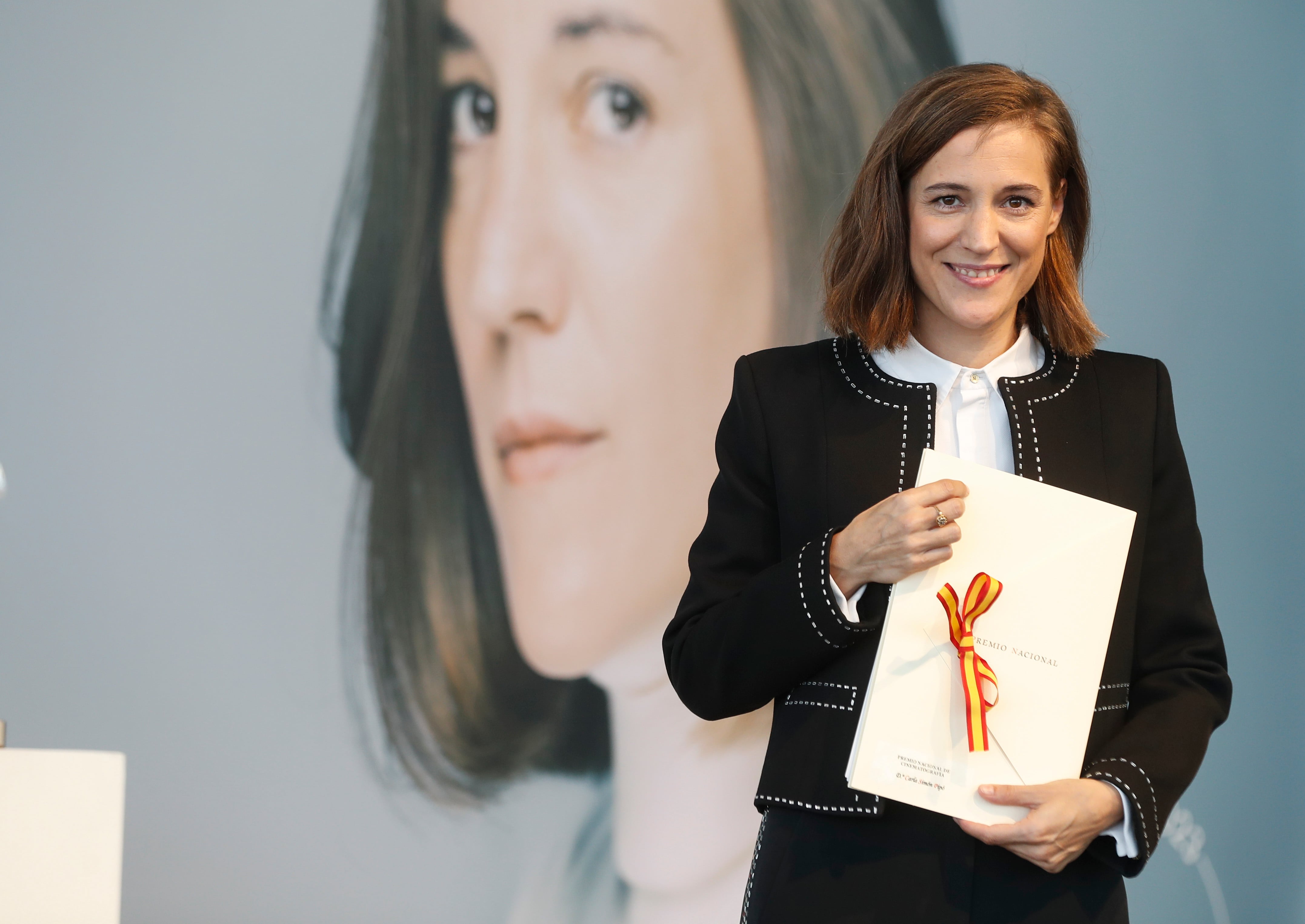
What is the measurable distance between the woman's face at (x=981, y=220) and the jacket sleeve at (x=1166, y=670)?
0.24 metres

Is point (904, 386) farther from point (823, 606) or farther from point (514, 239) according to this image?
point (514, 239)

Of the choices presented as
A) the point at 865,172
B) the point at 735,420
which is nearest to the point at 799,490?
the point at 735,420

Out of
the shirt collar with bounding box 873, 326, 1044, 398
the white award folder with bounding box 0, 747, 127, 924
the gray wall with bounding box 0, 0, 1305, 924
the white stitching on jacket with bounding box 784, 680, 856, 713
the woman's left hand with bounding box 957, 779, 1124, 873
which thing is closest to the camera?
the white award folder with bounding box 0, 747, 127, 924

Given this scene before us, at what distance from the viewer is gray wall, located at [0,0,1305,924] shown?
237cm

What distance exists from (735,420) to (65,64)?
73.5 inches

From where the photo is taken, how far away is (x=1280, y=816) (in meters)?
2.52

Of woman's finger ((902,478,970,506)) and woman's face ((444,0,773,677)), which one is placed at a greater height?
woman's face ((444,0,773,677))

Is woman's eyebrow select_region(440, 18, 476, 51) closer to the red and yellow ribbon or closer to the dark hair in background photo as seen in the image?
the dark hair in background photo

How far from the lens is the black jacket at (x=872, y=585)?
1222 millimetres

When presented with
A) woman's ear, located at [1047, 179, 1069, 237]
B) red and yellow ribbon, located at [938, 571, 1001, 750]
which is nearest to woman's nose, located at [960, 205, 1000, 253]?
woman's ear, located at [1047, 179, 1069, 237]

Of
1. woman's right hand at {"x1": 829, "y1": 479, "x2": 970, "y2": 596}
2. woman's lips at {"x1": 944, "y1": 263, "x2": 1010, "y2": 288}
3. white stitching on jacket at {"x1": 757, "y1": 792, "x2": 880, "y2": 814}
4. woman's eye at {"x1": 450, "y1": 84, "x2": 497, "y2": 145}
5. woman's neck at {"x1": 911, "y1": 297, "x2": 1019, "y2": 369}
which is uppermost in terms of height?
woman's eye at {"x1": 450, "y1": 84, "x2": 497, "y2": 145}

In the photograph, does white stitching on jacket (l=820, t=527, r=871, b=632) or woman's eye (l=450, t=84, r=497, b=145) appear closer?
white stitching on jacket (l=820, t=527, r=871, b=632)

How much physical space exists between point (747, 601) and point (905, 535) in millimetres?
196

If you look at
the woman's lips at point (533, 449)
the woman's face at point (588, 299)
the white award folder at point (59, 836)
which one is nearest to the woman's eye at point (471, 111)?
the woman's face at point (588, 299)
